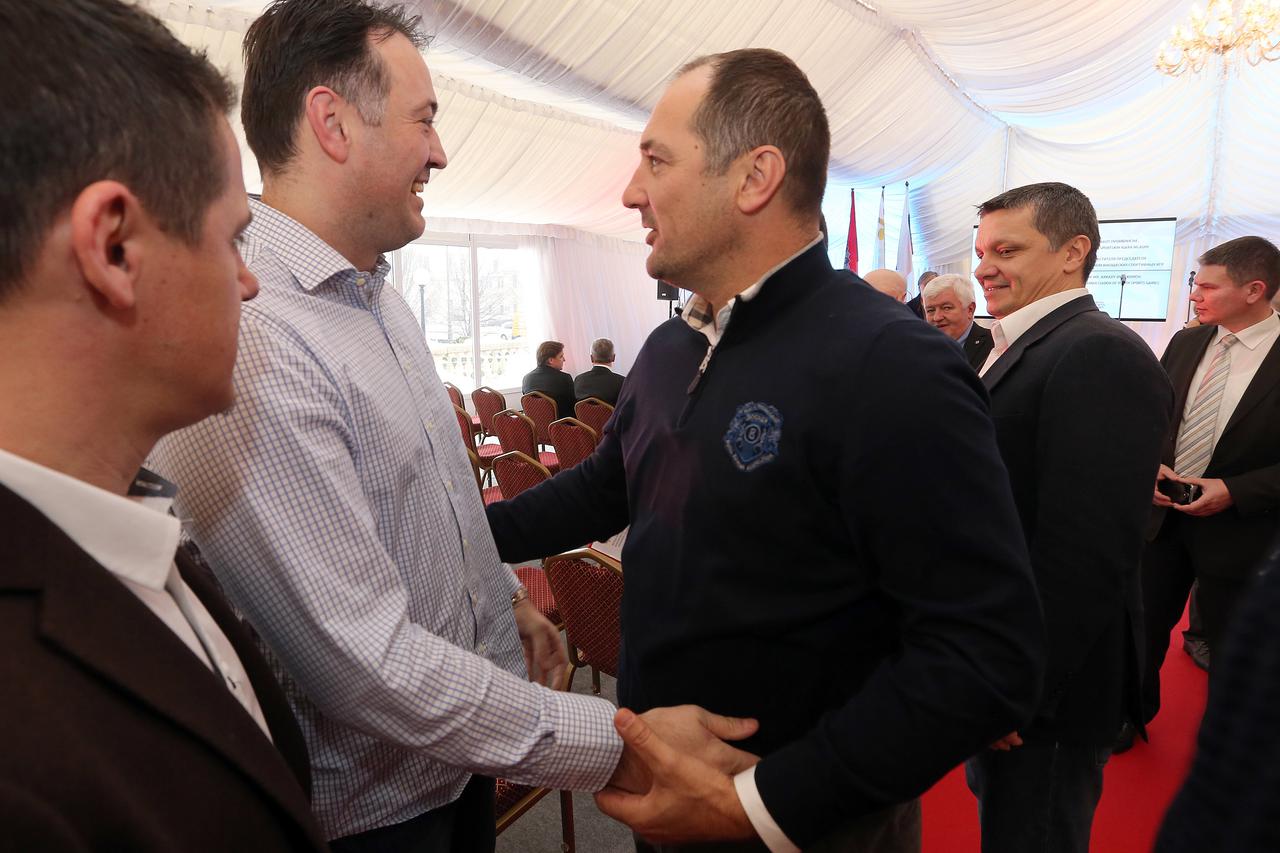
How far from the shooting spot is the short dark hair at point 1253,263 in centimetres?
284

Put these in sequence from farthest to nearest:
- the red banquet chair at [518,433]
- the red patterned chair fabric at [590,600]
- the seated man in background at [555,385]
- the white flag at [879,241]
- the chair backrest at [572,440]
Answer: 1. the white flag at [879,241]
2. the seated man in background at [555,385]
3. the red banquet chair at [518,433]
4. the chair backrest at [572,440]
5. the red patterned chair fabric at [590,600]

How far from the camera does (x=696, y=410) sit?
1196 millimetres

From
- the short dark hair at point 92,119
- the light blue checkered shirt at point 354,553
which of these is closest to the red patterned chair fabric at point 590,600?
the light blue checkered shirt at point 354,553

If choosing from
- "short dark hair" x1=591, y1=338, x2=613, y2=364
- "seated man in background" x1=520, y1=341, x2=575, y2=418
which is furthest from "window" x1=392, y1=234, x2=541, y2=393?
"short dark hair" x1=591, y1=338, x2=613, y2=364

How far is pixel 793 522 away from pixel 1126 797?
241 centimetres

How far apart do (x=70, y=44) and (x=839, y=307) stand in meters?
0.94

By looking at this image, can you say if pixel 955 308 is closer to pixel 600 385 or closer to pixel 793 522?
pixel 600 385

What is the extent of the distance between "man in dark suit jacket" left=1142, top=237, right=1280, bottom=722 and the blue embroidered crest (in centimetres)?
236

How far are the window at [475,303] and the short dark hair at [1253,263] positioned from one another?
26.0 feet

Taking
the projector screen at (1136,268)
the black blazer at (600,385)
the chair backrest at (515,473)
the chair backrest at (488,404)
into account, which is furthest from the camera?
the projector screen at (1136,268)

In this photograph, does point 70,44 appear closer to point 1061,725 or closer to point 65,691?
point 65,691

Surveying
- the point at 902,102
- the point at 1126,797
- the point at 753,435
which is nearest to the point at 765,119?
the point at 753,435

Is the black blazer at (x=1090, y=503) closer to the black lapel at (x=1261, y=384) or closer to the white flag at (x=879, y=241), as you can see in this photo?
the black lapel at (x=1261, y=384)

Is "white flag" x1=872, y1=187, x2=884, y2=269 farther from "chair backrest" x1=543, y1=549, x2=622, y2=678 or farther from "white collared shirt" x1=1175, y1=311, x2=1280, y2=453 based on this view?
"chair backrest" x1=543, y1=549, x2=622, y2=678
